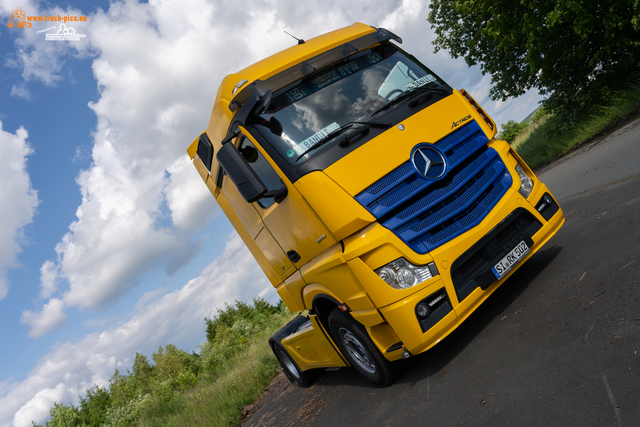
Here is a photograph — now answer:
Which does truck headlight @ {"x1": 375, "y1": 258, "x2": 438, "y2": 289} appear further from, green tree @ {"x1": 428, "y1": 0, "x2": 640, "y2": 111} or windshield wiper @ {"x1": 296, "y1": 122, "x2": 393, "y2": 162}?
green tree @ {"x1": 428, "y1": 0, "x2": 640, "y2": 111}

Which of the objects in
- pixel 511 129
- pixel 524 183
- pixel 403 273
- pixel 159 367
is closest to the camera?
pixel 403 273

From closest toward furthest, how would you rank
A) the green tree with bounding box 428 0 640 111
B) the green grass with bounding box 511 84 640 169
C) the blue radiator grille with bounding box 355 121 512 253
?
the blue radiator grille with bounding box 355 121 512 253 → the green grass with bounding box 511 84 640 169 → the green tree with bounding box 428 0 640 111

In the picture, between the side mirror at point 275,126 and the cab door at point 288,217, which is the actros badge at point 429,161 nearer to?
the cab door at point 288,217

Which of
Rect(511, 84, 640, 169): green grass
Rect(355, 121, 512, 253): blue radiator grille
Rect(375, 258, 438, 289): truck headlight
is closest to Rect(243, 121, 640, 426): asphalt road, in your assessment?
Rect(375, 258, 438, 289): truck headlight

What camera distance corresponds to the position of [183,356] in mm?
44344

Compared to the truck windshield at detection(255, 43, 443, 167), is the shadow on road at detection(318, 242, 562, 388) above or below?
below

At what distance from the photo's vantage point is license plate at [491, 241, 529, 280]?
451 cm

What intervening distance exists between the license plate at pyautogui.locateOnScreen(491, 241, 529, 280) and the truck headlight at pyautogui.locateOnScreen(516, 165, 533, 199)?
59 cm

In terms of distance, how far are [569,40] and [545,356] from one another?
16.4m

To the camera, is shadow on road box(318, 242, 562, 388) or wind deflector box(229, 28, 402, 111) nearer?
shadow on road box(318, 242, 562, 388)

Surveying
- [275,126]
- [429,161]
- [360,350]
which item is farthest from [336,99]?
[360,350]

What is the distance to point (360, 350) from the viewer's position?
198 inches

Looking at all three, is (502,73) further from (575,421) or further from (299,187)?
(575,421)

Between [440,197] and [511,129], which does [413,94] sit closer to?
[440,197]
